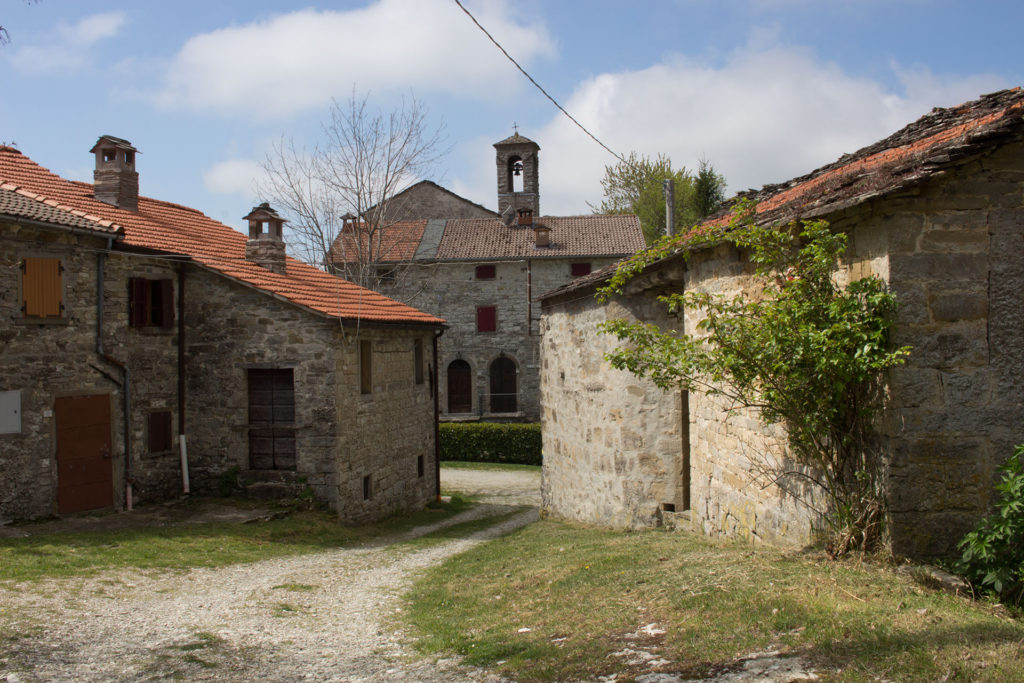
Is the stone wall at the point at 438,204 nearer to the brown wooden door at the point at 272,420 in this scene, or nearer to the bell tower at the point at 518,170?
the bell tower at the point at 518,170

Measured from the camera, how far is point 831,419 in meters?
5.98

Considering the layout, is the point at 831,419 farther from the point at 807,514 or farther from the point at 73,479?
the point at 73,479

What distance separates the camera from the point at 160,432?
14.0m

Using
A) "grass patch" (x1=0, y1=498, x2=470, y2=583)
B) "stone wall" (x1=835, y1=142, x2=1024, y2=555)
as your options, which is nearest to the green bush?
"stone wall" (x1=835, y1=142, x2=1024, y2=555)

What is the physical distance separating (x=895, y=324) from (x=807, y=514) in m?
1.96

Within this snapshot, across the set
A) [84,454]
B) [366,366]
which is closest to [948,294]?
[366,366]

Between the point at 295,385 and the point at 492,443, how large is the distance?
1476 cm

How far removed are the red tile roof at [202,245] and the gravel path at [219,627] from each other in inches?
217

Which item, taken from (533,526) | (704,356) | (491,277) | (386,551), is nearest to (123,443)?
(386,551)

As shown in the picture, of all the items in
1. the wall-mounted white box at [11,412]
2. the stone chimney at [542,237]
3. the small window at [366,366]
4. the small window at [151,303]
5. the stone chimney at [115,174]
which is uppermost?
the stone chimney at [542,237]

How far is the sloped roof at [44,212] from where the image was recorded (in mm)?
Result: 11406

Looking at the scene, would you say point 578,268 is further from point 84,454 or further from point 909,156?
point 909,156

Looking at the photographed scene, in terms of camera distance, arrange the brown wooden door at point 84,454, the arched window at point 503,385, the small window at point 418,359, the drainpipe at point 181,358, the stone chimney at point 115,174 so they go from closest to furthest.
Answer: the brown wooden door at point 84,454 < the drainpipe at point 181,358 < the stone chimney at point 115,174 < the small window at point 418,359 < the arched window at point 503,385

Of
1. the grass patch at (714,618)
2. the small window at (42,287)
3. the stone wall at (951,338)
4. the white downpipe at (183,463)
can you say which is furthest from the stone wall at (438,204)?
the stone wall at (951,338)
